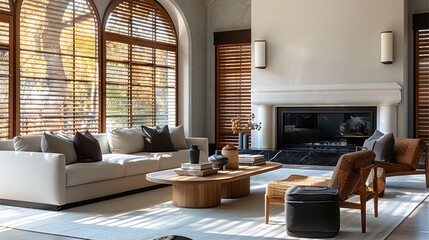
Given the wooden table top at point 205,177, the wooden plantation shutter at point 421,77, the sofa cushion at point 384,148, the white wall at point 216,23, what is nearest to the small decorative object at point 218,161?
the wooden table top at point 205,177

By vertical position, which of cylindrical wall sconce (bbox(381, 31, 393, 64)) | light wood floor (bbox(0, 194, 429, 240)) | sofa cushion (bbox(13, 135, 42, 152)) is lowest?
light wood floor (bbox(0, 194, 429, 240))

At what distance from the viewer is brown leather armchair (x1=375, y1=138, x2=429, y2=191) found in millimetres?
6969

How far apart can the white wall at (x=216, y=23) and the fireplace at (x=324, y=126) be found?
1665 millimetres

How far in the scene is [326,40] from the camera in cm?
972

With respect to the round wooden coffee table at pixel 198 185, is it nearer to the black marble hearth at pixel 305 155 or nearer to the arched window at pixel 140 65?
the arched window at pixel 140 65

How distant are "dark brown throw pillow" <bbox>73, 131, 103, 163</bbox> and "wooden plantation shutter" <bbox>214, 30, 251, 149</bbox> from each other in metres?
4.67

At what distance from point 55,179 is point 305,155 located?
5.15 metres

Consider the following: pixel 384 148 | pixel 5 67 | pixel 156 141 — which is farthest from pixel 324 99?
pixel 5 67

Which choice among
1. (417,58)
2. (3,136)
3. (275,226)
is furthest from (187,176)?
(417,58)

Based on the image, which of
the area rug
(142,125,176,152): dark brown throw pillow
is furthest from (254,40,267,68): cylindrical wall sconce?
the area rug

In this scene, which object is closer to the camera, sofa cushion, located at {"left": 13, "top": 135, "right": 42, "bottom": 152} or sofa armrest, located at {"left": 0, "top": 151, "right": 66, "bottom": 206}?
sofa armrest, located at {"left": 0, "top": 151, "right": 66, "bottom": 206}

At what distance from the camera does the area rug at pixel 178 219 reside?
15.3ft

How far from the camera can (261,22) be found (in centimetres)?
1030

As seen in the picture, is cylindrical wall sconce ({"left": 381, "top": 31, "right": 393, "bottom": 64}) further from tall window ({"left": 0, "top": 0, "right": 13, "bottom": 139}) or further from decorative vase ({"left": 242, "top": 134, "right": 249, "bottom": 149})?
tall window ({"left": 0, "top": 0, "right": 13, "bottom": 139})
